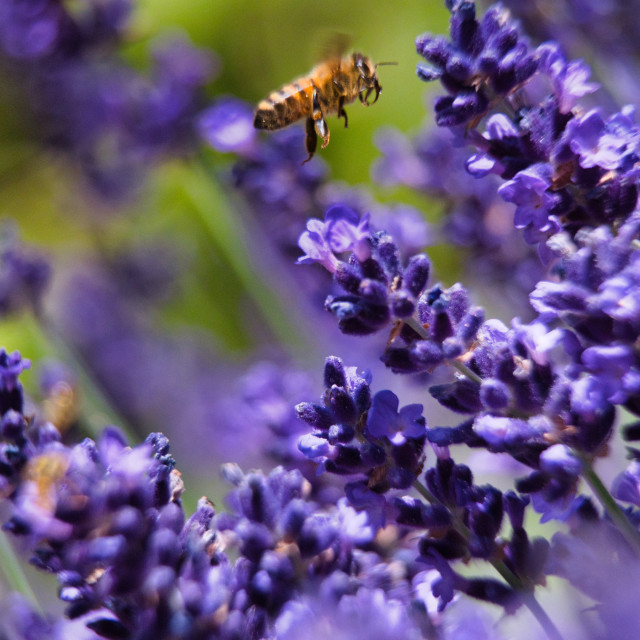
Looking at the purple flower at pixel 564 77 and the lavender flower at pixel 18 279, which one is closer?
the purple flower at pixel 564 77

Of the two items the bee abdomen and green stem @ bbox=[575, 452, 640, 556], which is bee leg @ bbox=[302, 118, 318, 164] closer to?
the bee abdomen

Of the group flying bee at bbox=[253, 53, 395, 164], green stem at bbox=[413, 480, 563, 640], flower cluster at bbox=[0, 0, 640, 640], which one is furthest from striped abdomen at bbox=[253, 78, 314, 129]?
green stem at bbox=[413, 480, 563, 640]

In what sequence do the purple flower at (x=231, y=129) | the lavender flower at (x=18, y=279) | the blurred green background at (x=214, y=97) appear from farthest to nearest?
the blurred green background at (x=214, y=97)
the lavender flower at (x=18, y=279)
the purple flower at (x=231, y=129)

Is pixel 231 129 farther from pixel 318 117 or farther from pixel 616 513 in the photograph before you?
pixel 616 513

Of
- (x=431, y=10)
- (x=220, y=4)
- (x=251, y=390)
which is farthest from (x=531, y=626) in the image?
(x=220, y=4)

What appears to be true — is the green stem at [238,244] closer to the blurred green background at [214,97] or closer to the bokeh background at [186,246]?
the bokeh background at [186,246]

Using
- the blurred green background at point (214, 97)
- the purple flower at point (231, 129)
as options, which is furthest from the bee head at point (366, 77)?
the blurred green background at point (214, 97)

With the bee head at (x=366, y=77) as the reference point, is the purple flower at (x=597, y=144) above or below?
below
